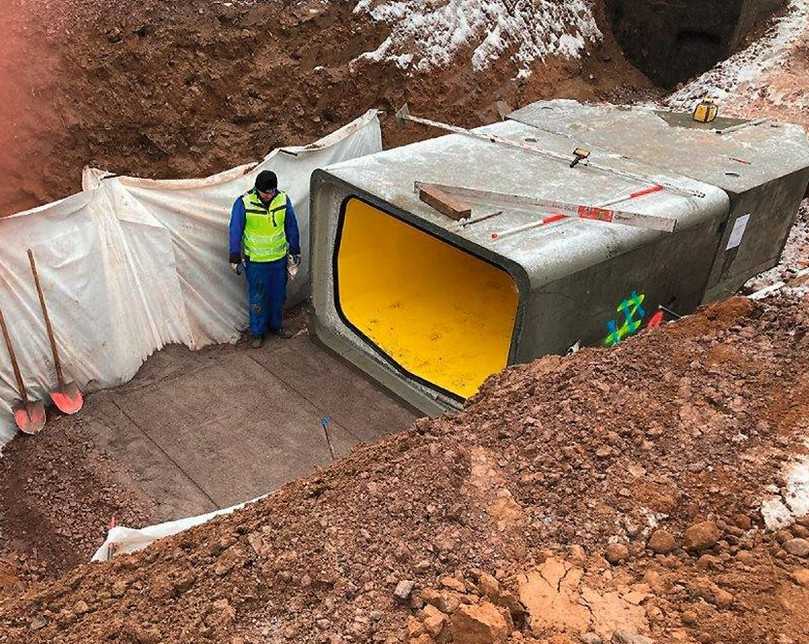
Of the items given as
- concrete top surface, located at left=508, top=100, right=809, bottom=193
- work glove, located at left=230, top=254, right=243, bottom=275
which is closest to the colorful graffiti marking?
concrete top surface, located at left=508, top=100, right=809, bottom=193

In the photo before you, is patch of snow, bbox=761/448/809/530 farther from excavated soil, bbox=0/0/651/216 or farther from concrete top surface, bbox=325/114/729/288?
excavated soil, bbox=0/0/651/216

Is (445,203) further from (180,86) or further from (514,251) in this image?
(180,86)

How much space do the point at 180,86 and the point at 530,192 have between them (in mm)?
3709

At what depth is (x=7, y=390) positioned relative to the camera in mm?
5707

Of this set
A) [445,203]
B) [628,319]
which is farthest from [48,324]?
[628,319]

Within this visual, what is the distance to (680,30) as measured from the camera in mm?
10797

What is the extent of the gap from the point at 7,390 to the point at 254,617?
166 inches

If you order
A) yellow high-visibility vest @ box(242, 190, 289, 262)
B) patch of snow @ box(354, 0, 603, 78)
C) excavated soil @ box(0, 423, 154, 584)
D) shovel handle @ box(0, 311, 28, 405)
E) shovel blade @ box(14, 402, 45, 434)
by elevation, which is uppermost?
patch of snow @ box(354, 0, 603, 78)

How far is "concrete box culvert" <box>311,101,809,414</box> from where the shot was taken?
5.11 meters

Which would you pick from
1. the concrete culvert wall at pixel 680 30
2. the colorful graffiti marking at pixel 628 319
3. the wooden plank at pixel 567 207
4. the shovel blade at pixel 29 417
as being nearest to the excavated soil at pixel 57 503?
the shovel blade at pixel 29 417

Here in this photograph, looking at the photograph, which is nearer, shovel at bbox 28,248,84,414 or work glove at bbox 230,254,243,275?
shovel at bbox 28,248,84,414

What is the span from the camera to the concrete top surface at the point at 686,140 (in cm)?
638

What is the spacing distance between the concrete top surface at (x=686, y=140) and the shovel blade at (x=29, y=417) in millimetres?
4896

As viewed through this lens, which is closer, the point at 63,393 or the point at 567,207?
the point at 567,207
